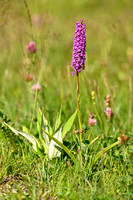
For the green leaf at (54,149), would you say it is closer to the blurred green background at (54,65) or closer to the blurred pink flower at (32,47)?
the blurred green background at (54,65)

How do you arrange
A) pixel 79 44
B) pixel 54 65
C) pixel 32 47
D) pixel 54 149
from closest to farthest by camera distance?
1. pixel 79 44
2. pixel 54 149
3. pixel 32 47
4. pixel 54 65

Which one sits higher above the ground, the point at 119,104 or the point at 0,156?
the point at 119,104

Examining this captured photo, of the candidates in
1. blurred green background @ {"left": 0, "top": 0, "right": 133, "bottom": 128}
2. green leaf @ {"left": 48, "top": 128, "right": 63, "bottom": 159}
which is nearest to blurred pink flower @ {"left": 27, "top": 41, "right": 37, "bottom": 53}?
blurred green background @ {"left": 0, "top": 0, "right": 133, "bottom": 128}

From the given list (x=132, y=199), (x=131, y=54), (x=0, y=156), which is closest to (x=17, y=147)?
(x=0, y=156)

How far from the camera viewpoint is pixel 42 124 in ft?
5.94

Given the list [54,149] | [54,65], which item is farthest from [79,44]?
[54,65]

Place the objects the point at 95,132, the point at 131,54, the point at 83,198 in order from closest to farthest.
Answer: the point at 83,198 → the point at 95,132 → the point at 131,54

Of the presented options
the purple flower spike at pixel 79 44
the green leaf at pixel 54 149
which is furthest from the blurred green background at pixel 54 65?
the green leaf at pixel 54 149

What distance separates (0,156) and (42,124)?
1.43 ft

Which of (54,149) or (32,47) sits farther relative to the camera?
(32,47)

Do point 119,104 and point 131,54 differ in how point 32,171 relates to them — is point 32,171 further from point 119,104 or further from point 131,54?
point 131,54

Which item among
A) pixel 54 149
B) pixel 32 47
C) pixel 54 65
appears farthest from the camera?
pixel 54 65

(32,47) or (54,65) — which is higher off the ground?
(54,65)

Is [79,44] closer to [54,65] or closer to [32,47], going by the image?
[32,47]
